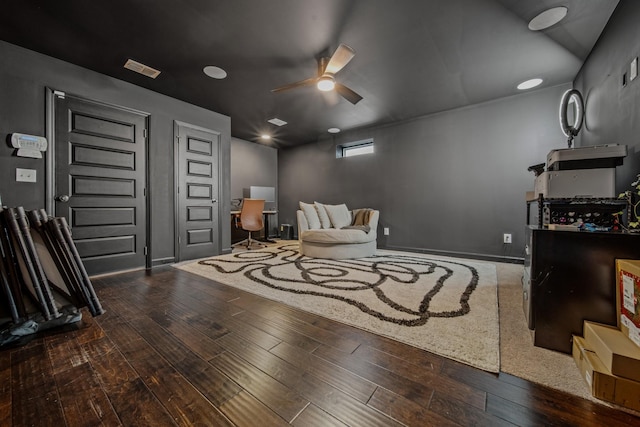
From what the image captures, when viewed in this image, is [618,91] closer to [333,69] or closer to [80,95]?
[333,69]

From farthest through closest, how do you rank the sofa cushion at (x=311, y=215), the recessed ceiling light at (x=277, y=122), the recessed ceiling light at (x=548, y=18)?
the recessed ceiling light at (x=277, y=122) → the sofa cushion at (x=311, y=215) → the recessed ceiling light at (x=548, y=18)

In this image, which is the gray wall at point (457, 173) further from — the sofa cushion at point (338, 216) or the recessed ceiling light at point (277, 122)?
the recessed ceiling light at point (277, 122)

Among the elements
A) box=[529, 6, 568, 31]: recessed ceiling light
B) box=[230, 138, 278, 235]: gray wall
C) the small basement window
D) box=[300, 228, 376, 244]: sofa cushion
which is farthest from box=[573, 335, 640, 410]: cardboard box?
box=[230, 138, 278, 235]: gray wall

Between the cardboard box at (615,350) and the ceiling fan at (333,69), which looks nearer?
the cardboard box at (615,350)

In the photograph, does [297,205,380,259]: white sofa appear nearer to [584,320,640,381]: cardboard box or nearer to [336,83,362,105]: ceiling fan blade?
[336,83,362,105]: ceiling fan blade

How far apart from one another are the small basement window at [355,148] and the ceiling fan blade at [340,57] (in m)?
2.57

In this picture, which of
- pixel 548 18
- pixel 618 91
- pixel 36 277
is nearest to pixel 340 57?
pixel 548 18

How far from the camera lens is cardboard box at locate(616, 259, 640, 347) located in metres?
1.00

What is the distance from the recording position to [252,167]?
591 cm

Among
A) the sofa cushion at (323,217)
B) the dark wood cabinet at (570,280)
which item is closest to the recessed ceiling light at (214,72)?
the sofa cushion at (323,217)

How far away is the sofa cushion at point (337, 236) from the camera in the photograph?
367 cm

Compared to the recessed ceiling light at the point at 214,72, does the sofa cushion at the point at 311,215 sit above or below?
below

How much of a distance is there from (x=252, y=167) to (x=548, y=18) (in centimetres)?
528

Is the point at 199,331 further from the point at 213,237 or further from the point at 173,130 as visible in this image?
the point at 173,130
